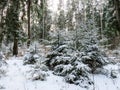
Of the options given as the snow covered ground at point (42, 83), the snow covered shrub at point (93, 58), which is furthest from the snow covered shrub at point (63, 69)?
the snow covered shrub at point (93, 58)

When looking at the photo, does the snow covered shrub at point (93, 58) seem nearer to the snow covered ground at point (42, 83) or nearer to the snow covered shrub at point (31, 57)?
the snow covered ground at point (42, 83)

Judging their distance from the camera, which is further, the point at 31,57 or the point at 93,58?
the point at 31,57

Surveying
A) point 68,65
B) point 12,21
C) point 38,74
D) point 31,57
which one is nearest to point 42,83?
point 38,74

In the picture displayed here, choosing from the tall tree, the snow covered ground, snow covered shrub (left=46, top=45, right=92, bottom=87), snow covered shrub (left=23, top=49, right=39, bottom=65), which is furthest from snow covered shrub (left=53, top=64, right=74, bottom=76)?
the tall tree

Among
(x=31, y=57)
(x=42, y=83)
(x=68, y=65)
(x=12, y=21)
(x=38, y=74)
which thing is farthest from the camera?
(x=12, y=21)

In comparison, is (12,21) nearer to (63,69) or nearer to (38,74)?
(63,69)

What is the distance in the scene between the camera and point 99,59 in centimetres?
1112

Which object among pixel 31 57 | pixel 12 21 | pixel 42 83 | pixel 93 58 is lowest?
pixel 42 83

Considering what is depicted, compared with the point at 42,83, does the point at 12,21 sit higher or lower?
higher

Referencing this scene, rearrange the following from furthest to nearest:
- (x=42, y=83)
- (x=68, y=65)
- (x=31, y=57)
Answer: (x=31, y=57)
(x=68, y=65)
(x=42, y=83)

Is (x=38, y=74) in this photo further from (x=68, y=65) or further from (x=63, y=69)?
(x=68, y=65)

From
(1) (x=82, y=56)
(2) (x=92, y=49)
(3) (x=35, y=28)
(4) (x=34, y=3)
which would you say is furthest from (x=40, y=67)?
(3) (x=35, y=28)

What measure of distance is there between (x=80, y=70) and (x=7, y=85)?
3006mm

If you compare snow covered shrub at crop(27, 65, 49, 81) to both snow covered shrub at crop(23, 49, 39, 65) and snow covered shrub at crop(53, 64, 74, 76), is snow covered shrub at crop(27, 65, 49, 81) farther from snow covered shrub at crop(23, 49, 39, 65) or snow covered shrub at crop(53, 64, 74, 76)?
snow covered shrub at crop(23, 49, 39, 65)
